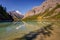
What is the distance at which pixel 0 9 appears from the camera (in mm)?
194375

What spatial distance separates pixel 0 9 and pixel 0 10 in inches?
85.8

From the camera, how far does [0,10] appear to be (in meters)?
193

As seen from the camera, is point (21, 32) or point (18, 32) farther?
point (18, 32)
